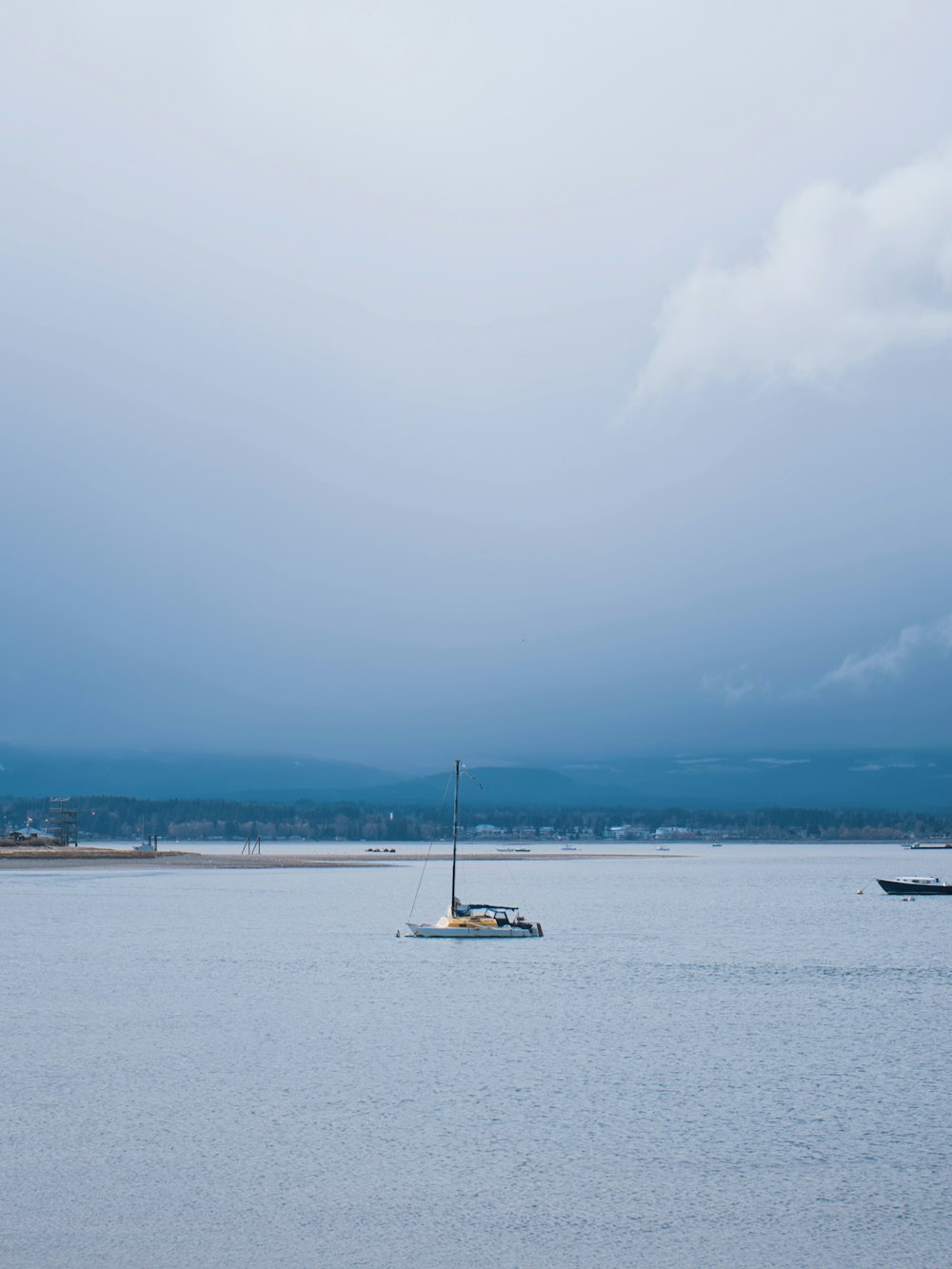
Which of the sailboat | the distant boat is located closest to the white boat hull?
the sailboat

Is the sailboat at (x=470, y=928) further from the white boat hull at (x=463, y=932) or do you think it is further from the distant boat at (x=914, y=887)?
the distant boat at (x=914, y=887)

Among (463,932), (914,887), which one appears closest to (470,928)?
(463,932)

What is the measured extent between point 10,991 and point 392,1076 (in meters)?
28.5

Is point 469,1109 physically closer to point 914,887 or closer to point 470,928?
point 470,928

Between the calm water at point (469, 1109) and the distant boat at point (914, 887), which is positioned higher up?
the distant boat at point (914, 887)

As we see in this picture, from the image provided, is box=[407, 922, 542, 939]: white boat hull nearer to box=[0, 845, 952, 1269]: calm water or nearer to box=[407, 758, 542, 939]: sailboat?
box=[407, 758, 542, 939]: sailboat

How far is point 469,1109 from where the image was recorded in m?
40.2

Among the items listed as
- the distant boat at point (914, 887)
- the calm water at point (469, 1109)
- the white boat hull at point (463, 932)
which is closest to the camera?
the calm water at point (469, 1109)

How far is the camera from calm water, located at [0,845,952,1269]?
27359 millimetres

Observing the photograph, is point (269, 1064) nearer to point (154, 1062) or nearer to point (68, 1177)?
point (154, 1062)

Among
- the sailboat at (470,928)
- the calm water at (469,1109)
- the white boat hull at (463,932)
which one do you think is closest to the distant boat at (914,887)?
the sailboat at (470,928)

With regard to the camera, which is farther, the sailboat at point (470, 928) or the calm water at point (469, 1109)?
the sailboat at point (470, 928)

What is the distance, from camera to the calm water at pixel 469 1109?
2736 centimetres

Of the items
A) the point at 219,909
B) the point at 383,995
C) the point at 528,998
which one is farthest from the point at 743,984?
the point at 219,909
